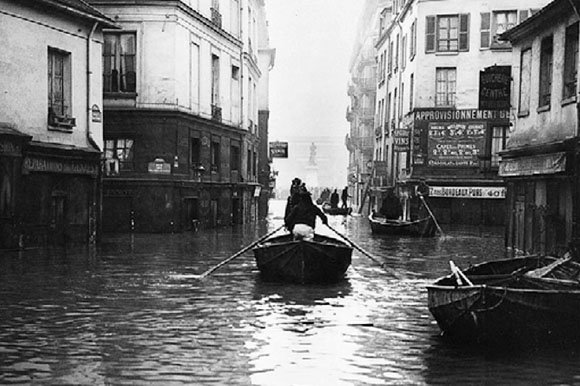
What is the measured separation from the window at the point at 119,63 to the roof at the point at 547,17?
16.5 m

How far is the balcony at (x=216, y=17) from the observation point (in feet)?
128

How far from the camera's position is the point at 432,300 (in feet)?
34.8

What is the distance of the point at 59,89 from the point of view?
85.1ft

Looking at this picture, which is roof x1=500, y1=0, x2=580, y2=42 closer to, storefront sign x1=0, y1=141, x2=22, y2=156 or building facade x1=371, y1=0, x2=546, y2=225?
storefront sign x1=0, y1=141, x2=22, y2=156

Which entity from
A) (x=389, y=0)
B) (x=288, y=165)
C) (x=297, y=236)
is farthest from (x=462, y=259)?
(x=288, y=165)

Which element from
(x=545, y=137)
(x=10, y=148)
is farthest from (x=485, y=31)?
(x=10, y=148)

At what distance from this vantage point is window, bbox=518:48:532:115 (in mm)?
24656

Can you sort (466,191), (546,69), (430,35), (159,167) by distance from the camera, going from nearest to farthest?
(546,69)
(159,167)
(466,191)
(430,35)

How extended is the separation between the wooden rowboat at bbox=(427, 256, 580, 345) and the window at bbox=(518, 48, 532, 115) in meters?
15.1

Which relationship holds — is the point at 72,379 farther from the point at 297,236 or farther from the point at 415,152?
the point at 415,152

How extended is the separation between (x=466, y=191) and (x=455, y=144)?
2772 millimetres

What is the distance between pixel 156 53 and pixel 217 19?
21.5 ft

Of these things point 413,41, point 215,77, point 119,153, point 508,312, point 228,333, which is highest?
point 413,41

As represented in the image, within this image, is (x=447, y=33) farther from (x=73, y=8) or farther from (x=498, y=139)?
(x=73, y=8)
